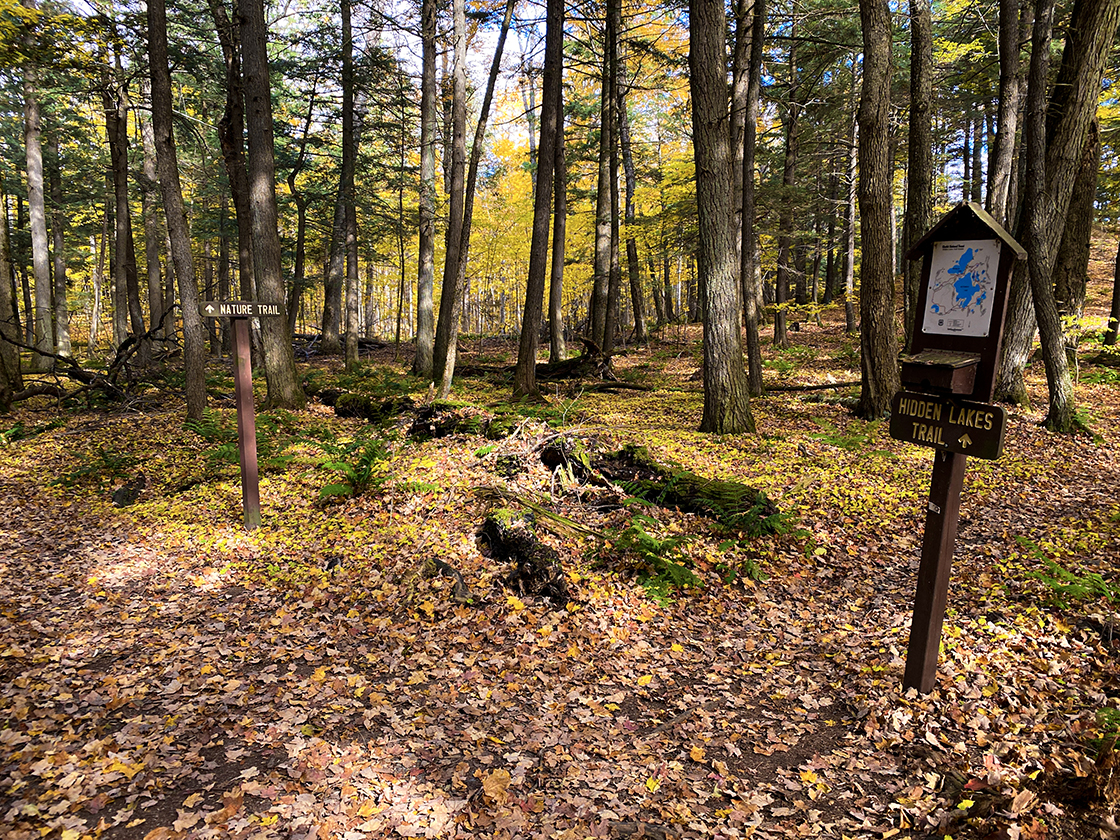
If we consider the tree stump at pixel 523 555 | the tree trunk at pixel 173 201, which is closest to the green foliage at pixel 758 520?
the tree stump at pixel 523 555

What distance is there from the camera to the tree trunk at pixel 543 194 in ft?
37.2

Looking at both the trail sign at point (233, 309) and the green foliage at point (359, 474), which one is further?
the green foliage at point (359, 474)

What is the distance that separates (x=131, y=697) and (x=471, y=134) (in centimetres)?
2817

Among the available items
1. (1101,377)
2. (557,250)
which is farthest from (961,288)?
(557,250)

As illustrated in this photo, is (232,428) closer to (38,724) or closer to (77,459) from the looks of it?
(77,459)

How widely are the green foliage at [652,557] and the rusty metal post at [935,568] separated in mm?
2007

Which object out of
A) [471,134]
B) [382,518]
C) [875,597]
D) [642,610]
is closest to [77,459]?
[382,518]

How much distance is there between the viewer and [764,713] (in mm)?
4082

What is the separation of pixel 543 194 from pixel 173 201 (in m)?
6.67

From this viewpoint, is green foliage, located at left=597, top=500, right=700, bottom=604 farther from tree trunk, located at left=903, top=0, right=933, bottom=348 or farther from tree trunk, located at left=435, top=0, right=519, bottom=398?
tree trunk, located at left=903, top=0, right=933, bottom=348

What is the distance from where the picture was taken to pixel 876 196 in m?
9.26

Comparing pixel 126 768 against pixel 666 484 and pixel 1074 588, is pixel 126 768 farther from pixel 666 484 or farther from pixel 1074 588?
pixel 1074 588

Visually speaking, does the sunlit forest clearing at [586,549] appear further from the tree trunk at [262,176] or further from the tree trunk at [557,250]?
the tree trunk at [557,250]

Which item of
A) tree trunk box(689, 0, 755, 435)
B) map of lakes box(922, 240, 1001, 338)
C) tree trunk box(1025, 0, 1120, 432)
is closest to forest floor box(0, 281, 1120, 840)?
tree trunk box(689, 0, 755, 435)
